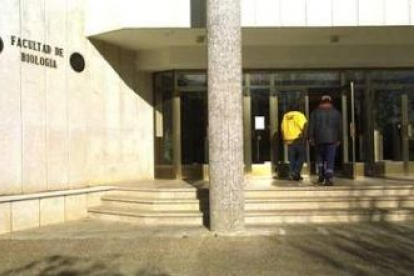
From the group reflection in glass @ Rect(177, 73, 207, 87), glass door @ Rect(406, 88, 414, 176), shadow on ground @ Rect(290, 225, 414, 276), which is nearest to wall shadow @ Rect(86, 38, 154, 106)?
reflection in glass @ Rect(177, 73, 207, 87)

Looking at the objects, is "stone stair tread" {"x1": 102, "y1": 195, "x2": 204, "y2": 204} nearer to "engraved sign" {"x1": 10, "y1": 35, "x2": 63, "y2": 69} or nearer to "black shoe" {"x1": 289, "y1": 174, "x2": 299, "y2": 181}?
"engraved sign" {"x1": 10, "y1": 35, "x2": 63, "y2": 69}

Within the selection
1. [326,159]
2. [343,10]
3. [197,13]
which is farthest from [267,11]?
[326,159]

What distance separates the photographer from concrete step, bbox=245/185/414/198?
11.3 metres

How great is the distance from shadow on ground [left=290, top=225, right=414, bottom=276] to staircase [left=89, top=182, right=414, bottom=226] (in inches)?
32.0

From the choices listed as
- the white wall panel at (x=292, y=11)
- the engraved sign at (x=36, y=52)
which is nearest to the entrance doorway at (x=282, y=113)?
the white wall panel at (x=292, y=11)

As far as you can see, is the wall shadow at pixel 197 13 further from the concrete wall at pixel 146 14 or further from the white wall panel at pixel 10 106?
the white wall panel at pixel 10 106

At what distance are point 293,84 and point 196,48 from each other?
269 cm

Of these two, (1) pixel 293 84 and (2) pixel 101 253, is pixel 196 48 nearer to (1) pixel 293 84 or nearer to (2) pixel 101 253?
(1) pixel 293 84

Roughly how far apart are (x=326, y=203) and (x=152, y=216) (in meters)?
3.21

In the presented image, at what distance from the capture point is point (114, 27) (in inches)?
484

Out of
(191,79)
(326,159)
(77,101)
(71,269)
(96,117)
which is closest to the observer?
(71,269)

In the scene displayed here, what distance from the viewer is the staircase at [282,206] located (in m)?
10.6

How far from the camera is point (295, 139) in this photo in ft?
43.8

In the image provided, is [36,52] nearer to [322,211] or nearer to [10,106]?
[10,106]
